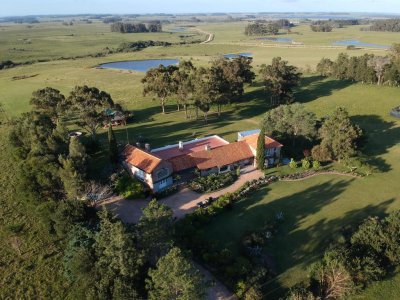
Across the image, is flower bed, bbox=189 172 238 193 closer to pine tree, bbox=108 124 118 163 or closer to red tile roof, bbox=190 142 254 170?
red tile roof, bbox=190 142 254 170

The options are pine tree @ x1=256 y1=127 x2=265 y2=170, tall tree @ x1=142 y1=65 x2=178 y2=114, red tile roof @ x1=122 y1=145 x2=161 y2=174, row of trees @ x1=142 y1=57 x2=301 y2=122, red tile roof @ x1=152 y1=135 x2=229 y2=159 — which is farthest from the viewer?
tall tree @ x1=142 y1=65 x2=178 y2=114

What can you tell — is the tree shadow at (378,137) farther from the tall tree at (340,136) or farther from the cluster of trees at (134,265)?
the cluster of trees at (134,265)

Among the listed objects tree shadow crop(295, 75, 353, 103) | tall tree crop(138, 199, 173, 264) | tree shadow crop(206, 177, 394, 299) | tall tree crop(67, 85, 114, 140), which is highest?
tall tree crop(67, 85, 114, 140)

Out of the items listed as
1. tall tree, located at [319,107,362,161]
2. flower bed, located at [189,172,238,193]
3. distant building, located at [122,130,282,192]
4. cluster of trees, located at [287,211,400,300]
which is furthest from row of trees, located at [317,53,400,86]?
cluster of trees, located at [287,211,400,300]

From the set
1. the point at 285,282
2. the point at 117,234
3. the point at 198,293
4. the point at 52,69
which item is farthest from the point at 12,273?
the point at 52,69

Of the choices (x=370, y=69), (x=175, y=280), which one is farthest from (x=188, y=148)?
(x=370, y=69)

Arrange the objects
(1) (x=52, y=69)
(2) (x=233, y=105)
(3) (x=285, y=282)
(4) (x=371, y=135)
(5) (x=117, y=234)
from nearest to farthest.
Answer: (5) (x=117, y=234) → (3) (x=285, y=282) → (4) (x=371, y=135) → (2) (x=233, y=105) → (1) (x=52, y=69)

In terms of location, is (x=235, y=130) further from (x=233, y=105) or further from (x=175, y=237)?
(x=175, y=237)
